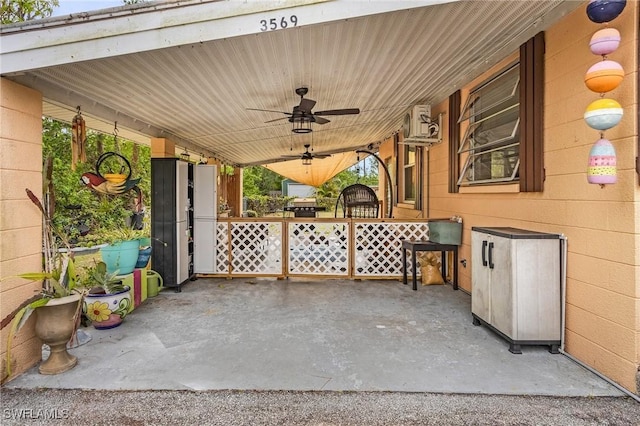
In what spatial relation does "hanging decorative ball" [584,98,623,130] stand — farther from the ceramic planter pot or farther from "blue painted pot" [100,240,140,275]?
"blue painted pot" [100,240,140,275]

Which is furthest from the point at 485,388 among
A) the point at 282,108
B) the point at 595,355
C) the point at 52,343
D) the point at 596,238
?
the point at 282,108

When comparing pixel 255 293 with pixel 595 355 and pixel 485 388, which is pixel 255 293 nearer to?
pixel 485 388

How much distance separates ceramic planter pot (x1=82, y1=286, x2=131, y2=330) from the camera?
135 inches

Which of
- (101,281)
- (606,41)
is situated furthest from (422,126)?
(101,281)

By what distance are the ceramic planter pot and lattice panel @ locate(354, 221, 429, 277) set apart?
136 inches

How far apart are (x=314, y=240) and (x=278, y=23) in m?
3.98

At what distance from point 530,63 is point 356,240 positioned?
3385 mm

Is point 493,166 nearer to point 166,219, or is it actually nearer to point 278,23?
point 278,23

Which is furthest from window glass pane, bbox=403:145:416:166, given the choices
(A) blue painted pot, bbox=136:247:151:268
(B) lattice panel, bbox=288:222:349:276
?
(A) blue painted pot, bbox=136:247:151:268

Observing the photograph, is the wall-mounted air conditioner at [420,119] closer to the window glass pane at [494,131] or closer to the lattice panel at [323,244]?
the window glass pane at [494,131]

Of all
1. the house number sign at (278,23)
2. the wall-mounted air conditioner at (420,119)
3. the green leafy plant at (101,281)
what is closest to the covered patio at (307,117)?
the house number sign at (278,23)

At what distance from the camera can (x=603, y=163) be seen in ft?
7.46

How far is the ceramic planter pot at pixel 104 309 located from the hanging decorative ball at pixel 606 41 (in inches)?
185

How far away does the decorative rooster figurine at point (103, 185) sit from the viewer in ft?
13.8
